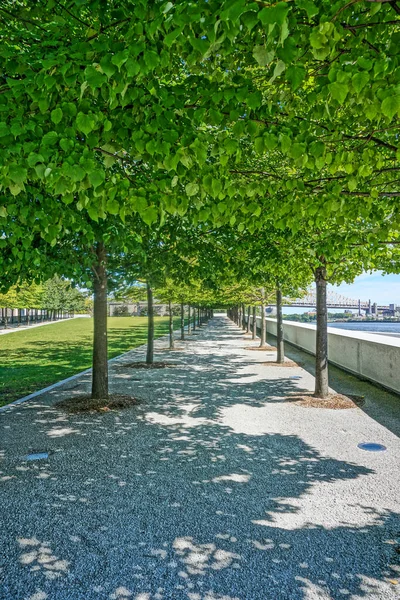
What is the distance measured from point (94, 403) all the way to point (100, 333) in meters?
1.73

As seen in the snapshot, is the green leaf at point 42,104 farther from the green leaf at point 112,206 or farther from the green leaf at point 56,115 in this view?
the green leaf at point 112,206

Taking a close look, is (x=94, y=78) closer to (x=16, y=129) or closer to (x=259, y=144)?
(x=16, y=129)

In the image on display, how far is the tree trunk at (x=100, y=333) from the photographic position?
10.7 m

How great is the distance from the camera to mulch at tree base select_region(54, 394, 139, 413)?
9.96 meters

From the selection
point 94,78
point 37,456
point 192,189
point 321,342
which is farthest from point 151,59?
point 321,342

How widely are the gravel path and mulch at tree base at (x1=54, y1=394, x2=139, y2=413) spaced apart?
19.3 inches

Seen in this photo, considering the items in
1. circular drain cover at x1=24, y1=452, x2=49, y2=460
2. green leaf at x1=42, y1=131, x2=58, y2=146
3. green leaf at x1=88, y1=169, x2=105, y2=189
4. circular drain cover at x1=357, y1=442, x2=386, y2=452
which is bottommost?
circular drain cover at x1=357, y1=442, x2=386, y2=452

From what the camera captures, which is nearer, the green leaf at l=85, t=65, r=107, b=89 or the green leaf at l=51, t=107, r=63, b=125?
the green leaf at l=85, t=65, r=107, b=89

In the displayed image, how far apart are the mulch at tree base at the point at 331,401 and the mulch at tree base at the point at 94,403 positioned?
4171 mm

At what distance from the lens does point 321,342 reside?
11180mm

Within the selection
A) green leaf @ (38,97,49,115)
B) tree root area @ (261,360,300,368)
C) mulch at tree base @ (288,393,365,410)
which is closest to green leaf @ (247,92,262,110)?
green leaf @ (38,97,49,115)

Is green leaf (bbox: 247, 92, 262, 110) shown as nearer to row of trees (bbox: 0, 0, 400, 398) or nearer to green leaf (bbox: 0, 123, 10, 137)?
row of trees (bbox: 0, 0, 400, 398)

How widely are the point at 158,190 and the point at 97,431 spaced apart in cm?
550

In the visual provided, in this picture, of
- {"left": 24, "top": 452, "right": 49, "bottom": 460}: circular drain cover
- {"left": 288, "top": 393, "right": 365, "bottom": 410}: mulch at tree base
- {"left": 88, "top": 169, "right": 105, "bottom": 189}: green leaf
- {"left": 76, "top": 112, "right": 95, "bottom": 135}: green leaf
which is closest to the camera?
{"left": 76, "top": 112, "right": 95, "bottom": 135}: green leaf
